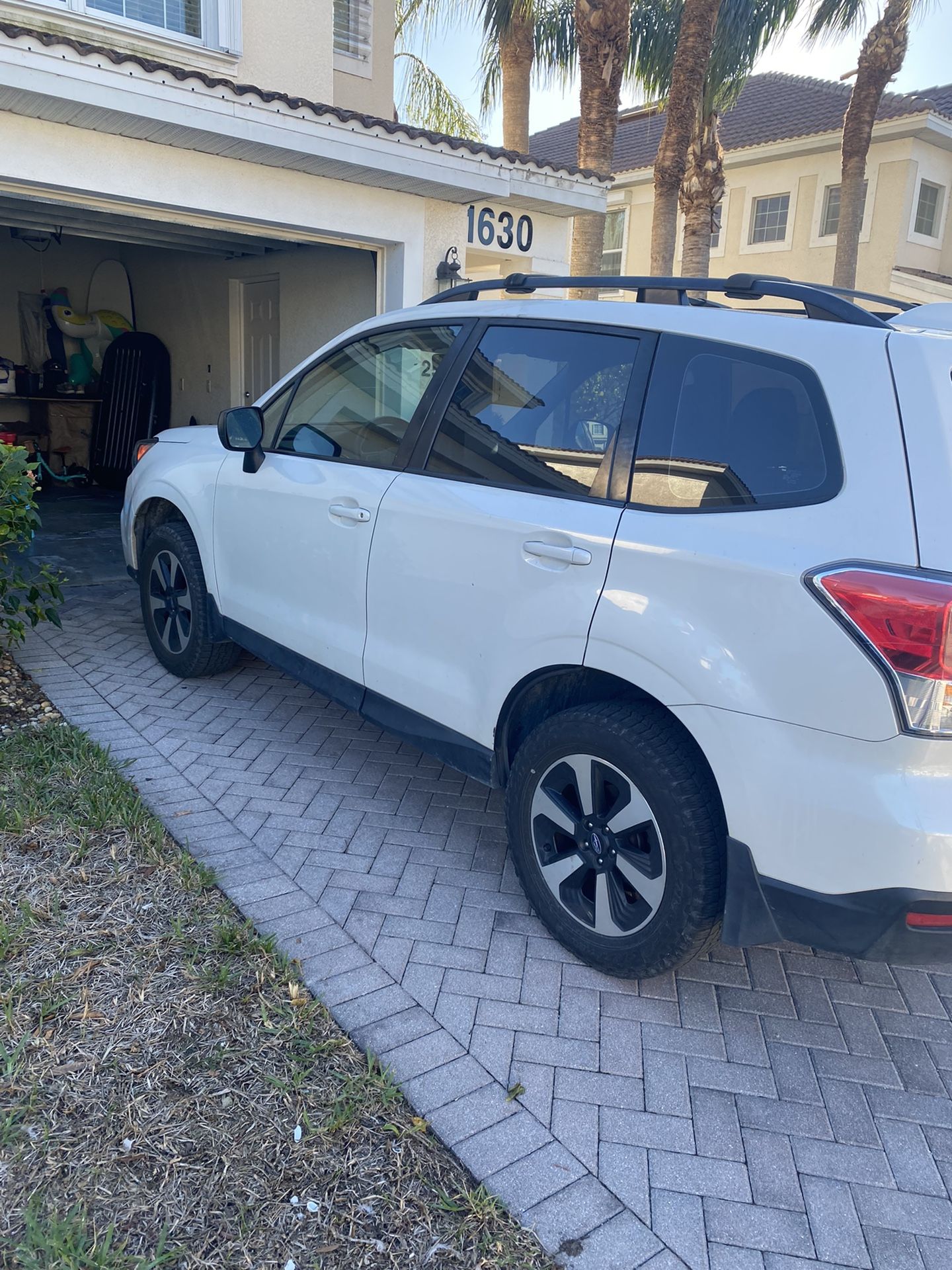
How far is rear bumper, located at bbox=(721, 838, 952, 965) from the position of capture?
2219mm

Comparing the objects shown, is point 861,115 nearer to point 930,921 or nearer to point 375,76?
point 375,76

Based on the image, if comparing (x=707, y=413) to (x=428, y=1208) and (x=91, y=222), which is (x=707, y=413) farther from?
(x=91, y=222)

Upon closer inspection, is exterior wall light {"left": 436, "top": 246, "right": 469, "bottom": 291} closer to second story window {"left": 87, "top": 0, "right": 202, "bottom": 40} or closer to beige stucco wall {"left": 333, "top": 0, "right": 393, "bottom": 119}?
second story window {"left": 87, "top": 0, "right": 202, "bottom": 40}

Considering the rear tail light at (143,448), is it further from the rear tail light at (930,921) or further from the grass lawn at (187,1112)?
the rear tail light at (930,921)

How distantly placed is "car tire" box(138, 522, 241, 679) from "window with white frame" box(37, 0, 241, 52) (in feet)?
16.0

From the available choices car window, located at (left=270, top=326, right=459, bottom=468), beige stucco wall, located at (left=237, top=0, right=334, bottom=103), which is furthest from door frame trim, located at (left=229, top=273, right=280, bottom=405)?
car window, located at (left=270, top=326, right=459, bottom=468)

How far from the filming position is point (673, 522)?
256 centimetres

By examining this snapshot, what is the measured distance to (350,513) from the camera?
3.63m

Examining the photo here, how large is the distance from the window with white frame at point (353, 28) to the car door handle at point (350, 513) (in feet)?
29.1

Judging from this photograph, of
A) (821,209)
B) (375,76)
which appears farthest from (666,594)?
(821,209)

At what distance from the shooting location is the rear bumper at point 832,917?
7.28ft

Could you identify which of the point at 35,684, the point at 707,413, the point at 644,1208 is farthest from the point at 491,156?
the point at 644,1208

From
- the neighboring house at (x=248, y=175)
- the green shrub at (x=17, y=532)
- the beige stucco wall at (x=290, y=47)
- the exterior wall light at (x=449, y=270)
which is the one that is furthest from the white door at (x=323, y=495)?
the beige stucco wall at (x=290, y=47)

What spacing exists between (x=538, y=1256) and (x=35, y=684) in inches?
163
